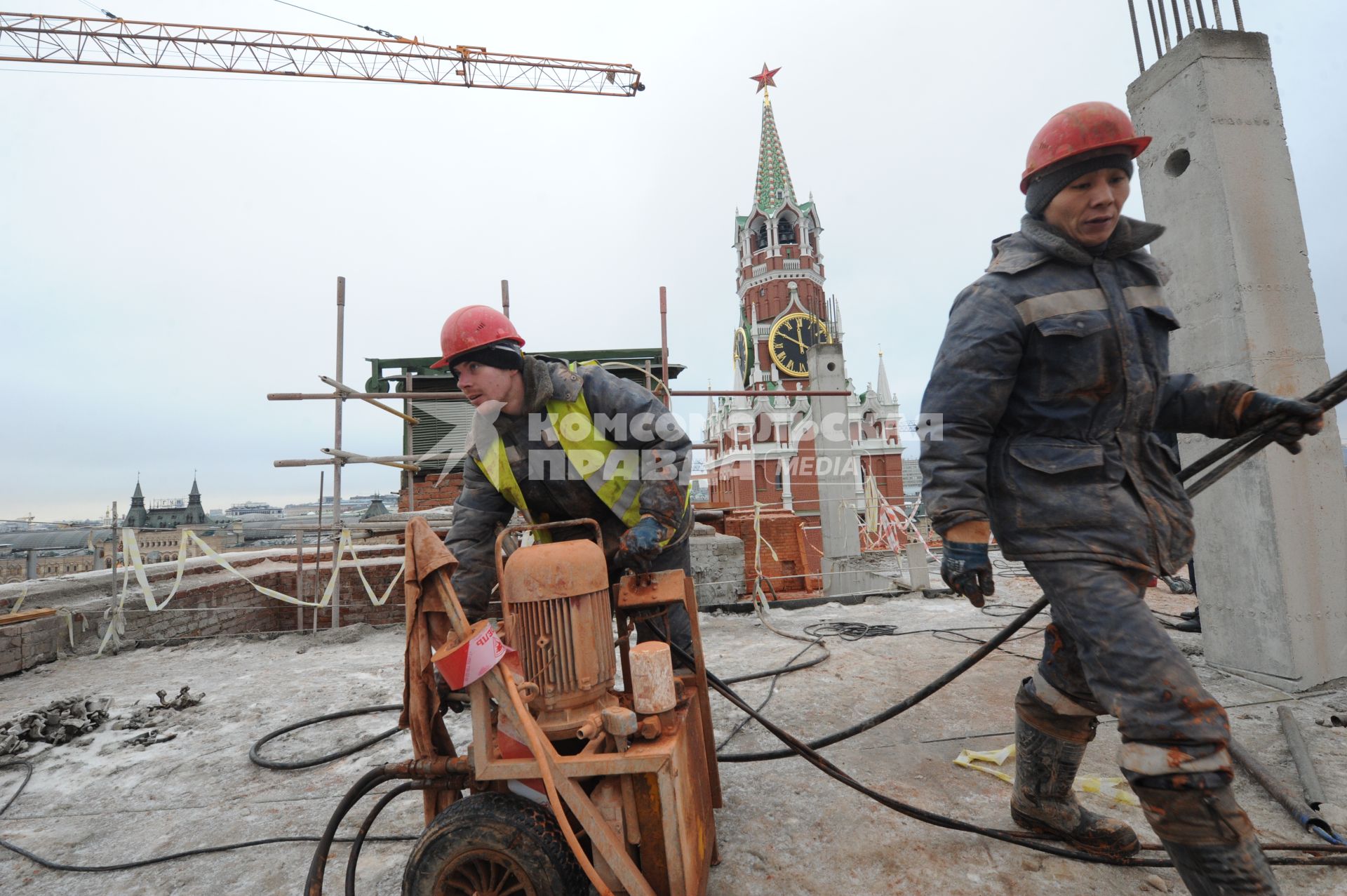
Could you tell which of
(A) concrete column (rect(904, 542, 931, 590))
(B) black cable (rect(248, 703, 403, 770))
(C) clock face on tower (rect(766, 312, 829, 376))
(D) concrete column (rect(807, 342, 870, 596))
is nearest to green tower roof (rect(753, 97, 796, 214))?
(C) clock face on tower (rect(766, 312, 829, 376))

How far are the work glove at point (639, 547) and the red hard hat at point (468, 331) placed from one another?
84 cm

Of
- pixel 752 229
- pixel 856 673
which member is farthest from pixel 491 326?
pixel 752 229

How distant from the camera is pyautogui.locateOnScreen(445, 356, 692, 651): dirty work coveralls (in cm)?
222

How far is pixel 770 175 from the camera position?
147 ft

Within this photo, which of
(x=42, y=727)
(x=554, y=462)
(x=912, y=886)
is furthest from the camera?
(x=42, y=727)

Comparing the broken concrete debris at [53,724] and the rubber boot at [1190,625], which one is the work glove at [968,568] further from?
the broken concrete debris at [53,724]

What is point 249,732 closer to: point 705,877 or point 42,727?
point 42,727

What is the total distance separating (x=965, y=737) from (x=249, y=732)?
3.66 m

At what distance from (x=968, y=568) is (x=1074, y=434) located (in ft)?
1.59

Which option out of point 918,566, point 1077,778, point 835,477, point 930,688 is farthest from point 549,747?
point 835,477

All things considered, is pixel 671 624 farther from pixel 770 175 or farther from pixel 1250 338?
pixel 770 175

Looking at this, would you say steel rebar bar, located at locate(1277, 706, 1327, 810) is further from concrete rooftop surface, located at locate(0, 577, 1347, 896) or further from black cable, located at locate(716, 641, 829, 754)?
black cable, located at locate(716, 641, 829, 754)

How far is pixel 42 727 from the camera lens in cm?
316

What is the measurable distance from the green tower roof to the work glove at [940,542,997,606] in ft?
151
